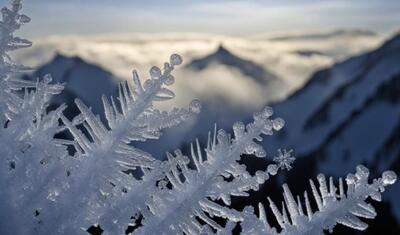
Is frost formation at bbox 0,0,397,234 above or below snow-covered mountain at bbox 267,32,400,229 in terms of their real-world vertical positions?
below

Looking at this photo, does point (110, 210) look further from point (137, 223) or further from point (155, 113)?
point (155, 113)

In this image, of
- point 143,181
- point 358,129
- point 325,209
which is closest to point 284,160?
point 325,209

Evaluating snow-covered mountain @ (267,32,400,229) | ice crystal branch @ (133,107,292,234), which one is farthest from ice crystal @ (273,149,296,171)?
snow-covered mountain @ (267,32,400,229)

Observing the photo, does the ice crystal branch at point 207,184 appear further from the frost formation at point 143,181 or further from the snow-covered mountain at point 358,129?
the snow-covered mountain at point 358,129

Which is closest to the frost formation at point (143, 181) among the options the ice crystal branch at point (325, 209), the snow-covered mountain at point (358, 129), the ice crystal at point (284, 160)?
the ice crystal branch at point (325, 209)

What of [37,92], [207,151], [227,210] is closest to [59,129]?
[37,92]

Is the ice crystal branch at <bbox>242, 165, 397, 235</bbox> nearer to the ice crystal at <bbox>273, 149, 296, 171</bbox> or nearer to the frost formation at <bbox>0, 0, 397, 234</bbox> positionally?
the frost formation at <bbox>0, 0, 397, 234</bbox>
